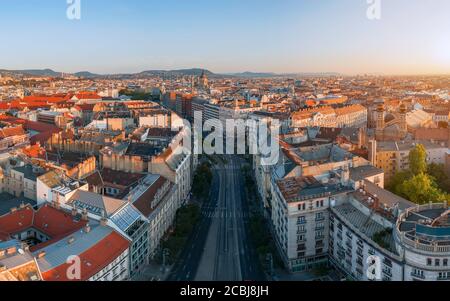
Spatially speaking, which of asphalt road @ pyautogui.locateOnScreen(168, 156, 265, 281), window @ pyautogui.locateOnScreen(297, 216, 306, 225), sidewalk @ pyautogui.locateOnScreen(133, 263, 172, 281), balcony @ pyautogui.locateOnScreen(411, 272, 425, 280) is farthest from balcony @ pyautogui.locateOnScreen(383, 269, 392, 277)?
sidewalk @ pyautogui.locateOnScreen(133, 263, 172, 281)

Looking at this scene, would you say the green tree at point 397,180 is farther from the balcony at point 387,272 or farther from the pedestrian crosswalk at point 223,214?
the balcony at point 387,272

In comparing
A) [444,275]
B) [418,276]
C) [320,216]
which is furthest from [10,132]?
[444,275]

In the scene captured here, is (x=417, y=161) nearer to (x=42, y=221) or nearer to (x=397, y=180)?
(x=397, y=180)

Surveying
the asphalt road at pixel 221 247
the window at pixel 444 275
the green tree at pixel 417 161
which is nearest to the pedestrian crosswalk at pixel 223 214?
the asphalt road at pixel 221 247

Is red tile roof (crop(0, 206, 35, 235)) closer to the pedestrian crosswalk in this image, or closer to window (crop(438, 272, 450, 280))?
the pedestrian crosswalk

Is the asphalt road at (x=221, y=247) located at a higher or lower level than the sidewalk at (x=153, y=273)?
higher

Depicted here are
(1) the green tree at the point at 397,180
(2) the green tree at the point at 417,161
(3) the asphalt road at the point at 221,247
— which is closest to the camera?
(3) the asphalt road at the point at 221,247

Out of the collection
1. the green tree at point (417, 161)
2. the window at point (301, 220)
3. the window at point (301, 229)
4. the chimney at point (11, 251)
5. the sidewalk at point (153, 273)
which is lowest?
the sidewalk at point (153, 273)
